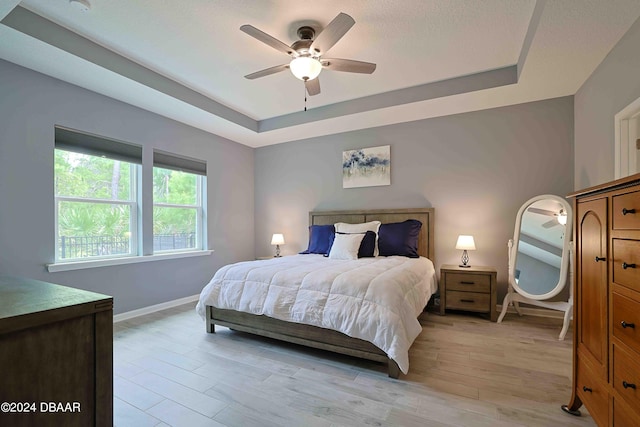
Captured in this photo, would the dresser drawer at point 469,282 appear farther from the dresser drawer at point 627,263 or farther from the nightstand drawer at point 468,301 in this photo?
the dresser drawer at point 627,263

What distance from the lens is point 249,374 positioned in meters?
2.17

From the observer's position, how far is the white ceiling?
2180 millimetres

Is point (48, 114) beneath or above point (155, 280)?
above

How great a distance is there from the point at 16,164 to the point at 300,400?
126 inches

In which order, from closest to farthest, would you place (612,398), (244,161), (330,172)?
(612,398)
(330,172)
(244,161)

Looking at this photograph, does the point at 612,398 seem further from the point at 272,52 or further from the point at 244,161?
the point at 244,161

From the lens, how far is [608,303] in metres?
1.31

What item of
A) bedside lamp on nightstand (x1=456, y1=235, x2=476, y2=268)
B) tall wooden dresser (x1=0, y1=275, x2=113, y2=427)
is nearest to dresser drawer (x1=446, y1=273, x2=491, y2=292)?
bedside lamp on nightstand (x1=456, y1=235, x2=476, y2=268)

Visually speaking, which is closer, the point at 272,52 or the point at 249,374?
the point at 249,374

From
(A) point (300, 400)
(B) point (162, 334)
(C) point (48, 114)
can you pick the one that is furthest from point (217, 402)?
(C) point (48, 114)

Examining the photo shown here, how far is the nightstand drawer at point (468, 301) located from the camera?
10.9 ft

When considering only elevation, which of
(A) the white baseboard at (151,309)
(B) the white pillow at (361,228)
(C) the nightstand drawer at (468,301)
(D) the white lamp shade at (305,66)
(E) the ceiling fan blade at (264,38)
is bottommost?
(A) the white baseboard at (151,309)

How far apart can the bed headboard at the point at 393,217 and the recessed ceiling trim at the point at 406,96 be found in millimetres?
1427

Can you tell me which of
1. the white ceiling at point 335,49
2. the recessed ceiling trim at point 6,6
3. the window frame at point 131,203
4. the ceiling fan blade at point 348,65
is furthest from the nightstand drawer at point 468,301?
the recessed ceiling trim at point 6,6
